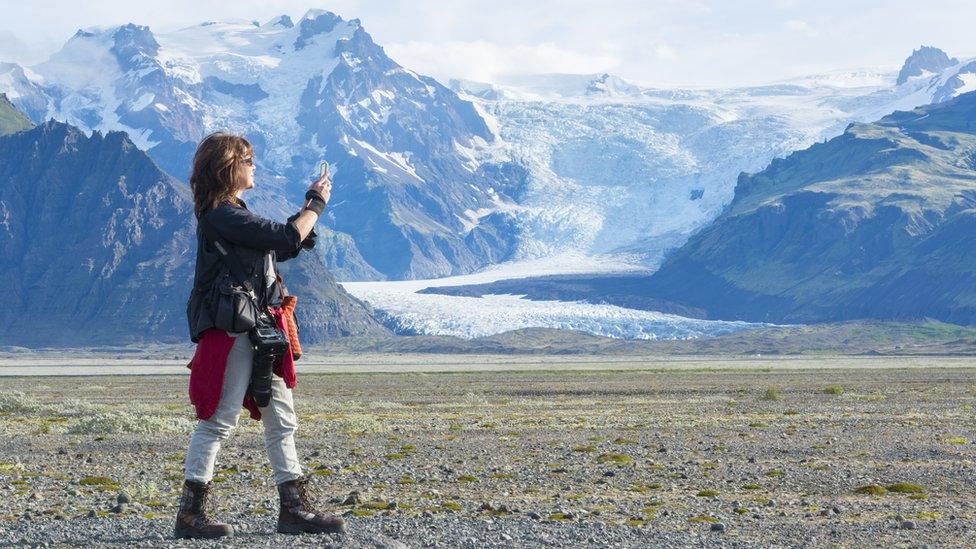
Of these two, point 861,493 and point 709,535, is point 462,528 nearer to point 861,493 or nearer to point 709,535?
point 709,535

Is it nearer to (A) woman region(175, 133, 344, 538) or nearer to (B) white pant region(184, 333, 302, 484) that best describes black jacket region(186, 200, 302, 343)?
(A) woman region(175, 133, 344, 538)

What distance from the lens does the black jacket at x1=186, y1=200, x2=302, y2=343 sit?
12.4 m

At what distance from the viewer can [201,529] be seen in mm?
12344

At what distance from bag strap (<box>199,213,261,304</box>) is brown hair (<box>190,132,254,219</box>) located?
1.02 feet

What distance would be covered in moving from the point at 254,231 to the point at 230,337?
0.92 metres

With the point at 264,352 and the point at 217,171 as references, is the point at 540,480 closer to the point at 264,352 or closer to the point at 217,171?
the point at 264,352

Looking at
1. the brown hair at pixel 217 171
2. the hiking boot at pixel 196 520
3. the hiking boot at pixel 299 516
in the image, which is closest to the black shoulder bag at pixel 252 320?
the brown hair at pixel 217 171

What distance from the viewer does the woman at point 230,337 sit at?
12406 millimetres

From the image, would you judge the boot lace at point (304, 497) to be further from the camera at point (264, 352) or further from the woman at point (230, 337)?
the camera at point (264, 352)

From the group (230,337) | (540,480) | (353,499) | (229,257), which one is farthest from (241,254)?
(540,480)

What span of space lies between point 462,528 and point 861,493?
700cm

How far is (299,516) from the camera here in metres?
12.6

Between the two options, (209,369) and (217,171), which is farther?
(217,171)

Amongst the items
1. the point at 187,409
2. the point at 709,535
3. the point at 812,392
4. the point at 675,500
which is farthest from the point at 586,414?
the point at 709,535
